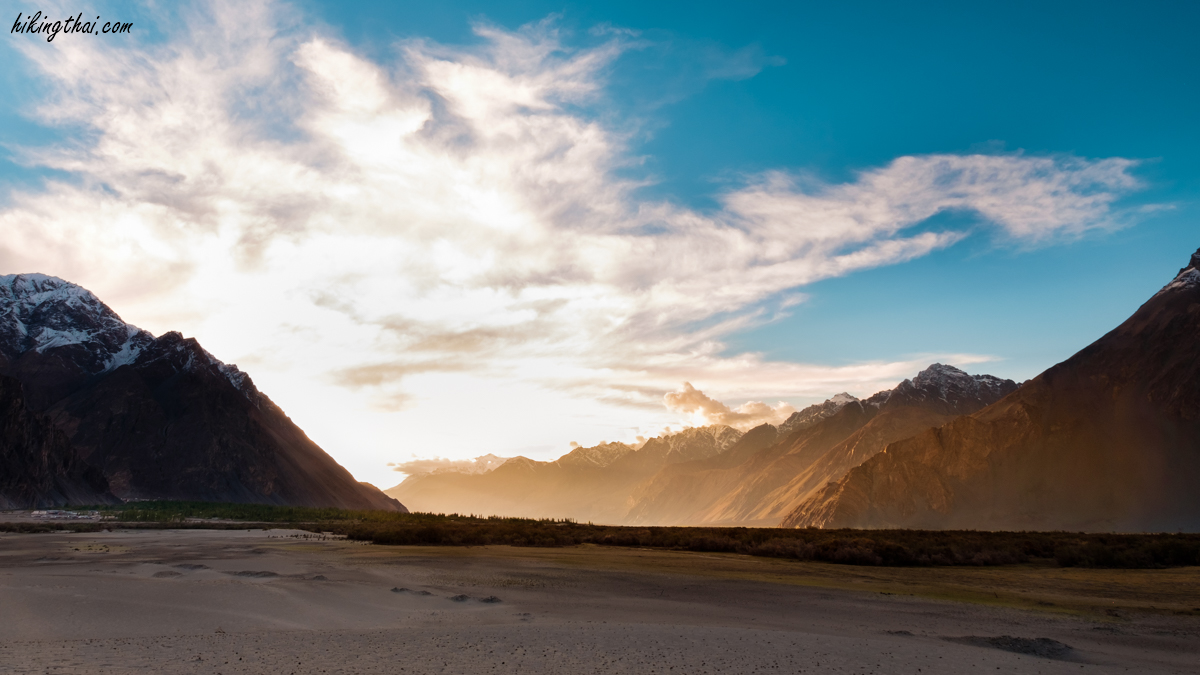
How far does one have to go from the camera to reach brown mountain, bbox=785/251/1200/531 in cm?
13138

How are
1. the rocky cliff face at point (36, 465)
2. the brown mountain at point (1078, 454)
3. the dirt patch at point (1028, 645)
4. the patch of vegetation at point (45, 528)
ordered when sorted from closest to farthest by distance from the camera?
the dirt patch at point (1028, 645), the patch of vegetation at point (45, 528), the rocky cliff face at point (36, 465), the brown mountain at point (1078, 454)

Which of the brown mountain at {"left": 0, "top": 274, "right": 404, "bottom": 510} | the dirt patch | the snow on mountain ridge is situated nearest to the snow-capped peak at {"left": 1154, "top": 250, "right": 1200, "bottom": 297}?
the dirt patch

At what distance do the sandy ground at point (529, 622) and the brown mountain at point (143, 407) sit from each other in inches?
4649

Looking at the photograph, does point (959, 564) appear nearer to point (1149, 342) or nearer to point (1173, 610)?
point (1173, 610)

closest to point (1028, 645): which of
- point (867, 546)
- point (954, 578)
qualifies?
point (954, 578)

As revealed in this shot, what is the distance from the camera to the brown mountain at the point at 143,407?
414 feet

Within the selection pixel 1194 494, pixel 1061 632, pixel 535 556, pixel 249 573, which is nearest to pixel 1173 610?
pixel 1061 632

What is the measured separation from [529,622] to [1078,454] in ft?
557

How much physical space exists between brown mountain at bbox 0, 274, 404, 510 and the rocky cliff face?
214 inches

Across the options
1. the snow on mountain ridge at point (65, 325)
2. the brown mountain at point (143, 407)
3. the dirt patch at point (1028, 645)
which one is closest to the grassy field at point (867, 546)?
the dirt patch at point (1028, 645)

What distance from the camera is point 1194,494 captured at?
12406 cm

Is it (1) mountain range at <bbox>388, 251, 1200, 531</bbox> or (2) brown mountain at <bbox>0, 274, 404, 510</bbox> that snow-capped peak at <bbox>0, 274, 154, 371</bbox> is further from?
(1) mountain range at <bbox>388, 251, 1200, 531</bbox>

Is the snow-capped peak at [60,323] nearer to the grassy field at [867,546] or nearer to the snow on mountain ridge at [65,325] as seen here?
the snow on mountain ridge at [65,325]

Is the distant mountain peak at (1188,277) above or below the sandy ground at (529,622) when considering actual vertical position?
above
